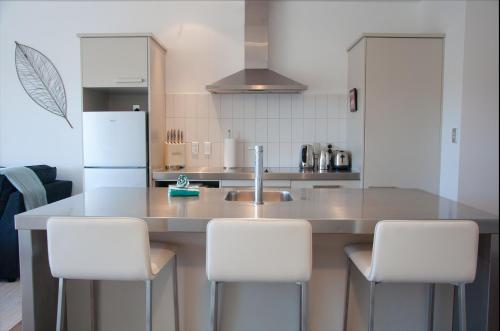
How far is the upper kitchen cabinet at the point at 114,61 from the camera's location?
11.0 feet

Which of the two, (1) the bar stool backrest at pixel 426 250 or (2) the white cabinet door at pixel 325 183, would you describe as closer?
(1) the bar stool backrest at pixel 426 250

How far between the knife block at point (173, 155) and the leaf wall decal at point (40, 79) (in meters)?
1.20

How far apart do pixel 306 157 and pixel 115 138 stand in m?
1.81

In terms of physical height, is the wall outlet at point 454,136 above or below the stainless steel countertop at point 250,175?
above

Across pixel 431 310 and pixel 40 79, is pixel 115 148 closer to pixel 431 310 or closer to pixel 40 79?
pixel 40 79

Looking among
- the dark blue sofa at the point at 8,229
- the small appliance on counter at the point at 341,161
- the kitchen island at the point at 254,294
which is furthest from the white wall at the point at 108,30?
the kitchen island at the point at 254,294

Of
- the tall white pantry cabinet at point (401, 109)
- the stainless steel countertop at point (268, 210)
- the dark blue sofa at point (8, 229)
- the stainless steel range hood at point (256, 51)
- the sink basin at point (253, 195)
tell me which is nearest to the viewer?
the stainless steel countertop at point (268, 210)

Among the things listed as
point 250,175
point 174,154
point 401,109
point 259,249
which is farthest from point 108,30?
point 259,249

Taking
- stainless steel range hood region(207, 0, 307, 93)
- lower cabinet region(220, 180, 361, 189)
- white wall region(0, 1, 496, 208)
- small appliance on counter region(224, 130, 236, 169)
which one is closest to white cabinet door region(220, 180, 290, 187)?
lower cabinet region(220, 180, 361, 189)

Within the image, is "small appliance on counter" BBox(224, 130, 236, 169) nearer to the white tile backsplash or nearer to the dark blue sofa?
the white tile backsplash

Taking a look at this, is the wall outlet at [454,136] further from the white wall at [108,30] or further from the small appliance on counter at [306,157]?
the white wall at [108,30]

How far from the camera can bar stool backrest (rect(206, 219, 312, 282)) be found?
4.65 feet

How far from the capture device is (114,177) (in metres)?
3.38

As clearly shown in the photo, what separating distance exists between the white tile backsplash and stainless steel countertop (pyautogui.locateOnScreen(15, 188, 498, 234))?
1.81 metres
